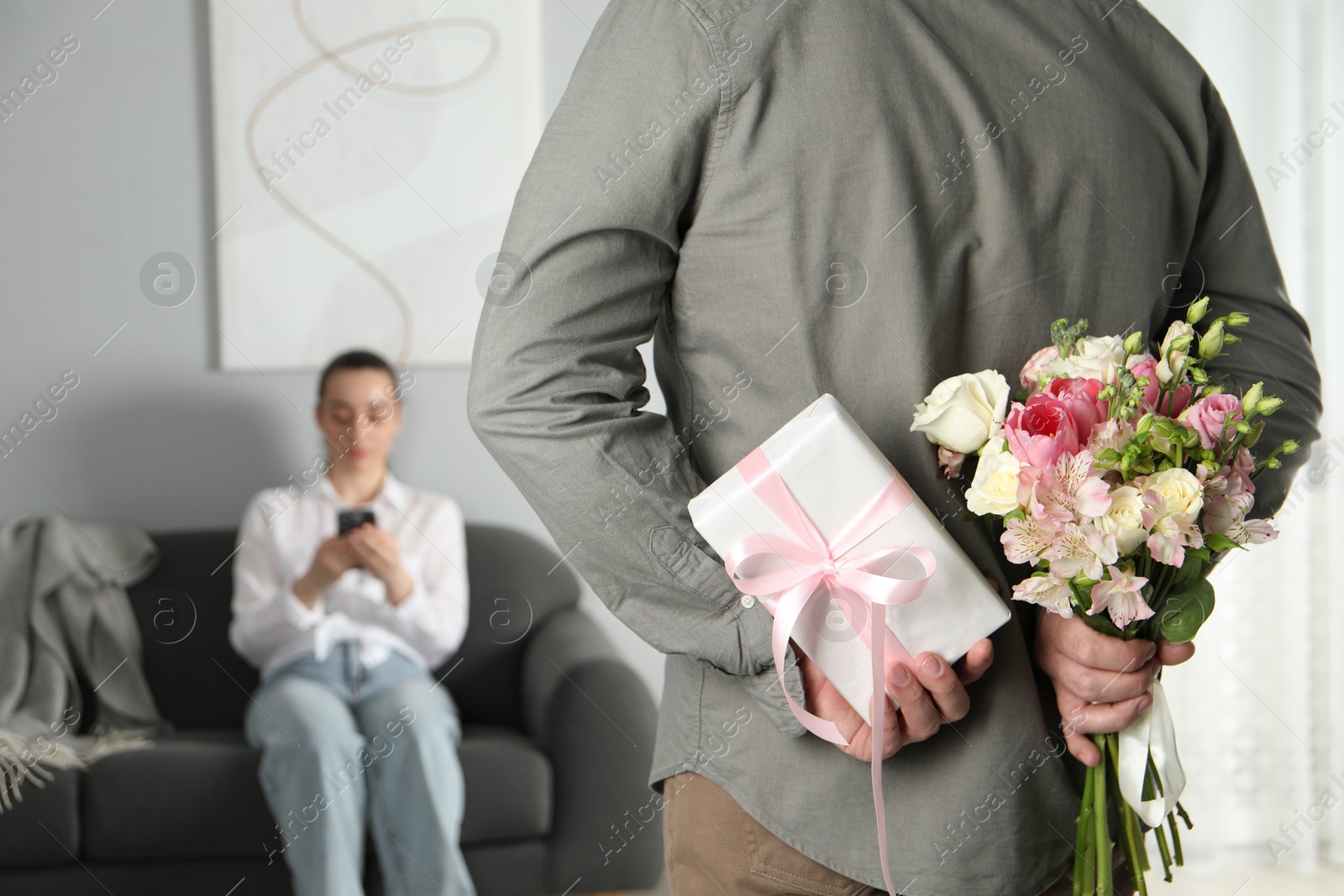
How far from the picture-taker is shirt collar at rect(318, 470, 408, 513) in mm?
2480

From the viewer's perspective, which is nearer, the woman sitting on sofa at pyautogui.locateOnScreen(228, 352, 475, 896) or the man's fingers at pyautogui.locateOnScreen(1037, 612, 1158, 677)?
the man's fingers at pyautogui.locateOnScreen(1037, 612, 1158, 677)

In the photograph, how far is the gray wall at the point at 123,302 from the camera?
8.34ft

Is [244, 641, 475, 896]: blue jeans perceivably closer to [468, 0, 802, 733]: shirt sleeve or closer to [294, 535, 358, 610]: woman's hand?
[294, 535, 358, 610]: woman's hand

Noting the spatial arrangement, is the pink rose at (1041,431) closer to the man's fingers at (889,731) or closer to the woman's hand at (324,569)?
the man's fingers at (889,731)

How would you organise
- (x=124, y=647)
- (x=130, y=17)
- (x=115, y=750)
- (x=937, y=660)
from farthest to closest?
(x=130, y=17), (x=124, y=647), (x=115, y=750), (x=937, y=660)

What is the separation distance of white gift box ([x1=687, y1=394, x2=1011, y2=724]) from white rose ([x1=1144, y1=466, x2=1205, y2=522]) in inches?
4.7

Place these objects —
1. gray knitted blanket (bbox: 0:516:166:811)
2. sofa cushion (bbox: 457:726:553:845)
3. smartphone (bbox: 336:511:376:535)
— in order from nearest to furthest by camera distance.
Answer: sofa cushion (bbox: 457:726:553:845), gray knitted blanket (bbox: 0:516:166:811), smartphone (bbox: 336:511:376:535)

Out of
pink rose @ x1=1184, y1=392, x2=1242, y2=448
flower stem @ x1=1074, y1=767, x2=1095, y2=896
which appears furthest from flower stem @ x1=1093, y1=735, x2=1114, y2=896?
pink rose @ x1=1184, y1=392, x2=1242, y2=448

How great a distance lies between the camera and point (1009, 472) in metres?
0.61

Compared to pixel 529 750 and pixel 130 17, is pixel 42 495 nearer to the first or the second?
pixel 130 17

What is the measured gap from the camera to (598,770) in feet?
7.11

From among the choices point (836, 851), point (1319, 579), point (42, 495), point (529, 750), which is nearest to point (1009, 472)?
point (836, 851)

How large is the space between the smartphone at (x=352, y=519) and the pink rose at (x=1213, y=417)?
211cm

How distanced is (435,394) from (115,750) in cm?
113
